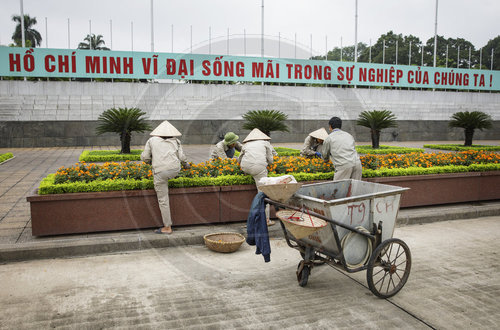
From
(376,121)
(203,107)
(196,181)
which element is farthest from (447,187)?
(203,107)

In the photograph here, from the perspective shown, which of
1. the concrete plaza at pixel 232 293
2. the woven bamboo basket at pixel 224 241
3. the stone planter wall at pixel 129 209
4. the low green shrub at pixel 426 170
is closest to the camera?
the concrete plaza at pixel 232 293

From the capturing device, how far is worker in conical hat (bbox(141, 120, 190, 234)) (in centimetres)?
576

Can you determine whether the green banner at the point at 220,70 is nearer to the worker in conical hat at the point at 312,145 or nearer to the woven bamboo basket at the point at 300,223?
the worker in conical hat at the point at 312,145

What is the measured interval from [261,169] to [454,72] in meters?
27.3

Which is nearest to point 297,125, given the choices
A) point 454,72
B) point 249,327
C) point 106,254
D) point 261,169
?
point 454,72

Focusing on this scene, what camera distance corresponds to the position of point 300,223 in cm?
379

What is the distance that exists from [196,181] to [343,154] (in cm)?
238

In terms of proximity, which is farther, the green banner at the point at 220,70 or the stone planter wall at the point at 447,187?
the green banner at the point at 220,70

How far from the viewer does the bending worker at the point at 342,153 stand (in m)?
5.91

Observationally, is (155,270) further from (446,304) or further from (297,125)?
(297,125)

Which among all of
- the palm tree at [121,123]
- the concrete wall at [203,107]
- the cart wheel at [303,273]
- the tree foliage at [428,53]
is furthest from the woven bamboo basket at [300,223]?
the tree foliage at [428,53]

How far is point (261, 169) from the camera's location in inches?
245

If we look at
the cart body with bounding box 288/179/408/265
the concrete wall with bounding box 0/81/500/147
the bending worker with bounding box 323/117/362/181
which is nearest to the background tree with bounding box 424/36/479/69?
the concrete wall with bounding box 0/81/500/147

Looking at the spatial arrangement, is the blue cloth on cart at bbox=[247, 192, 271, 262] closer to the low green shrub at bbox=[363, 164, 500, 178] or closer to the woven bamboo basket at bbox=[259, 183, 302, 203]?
the woven bamboo basket at bbox=[259, 183, 302, 203]
